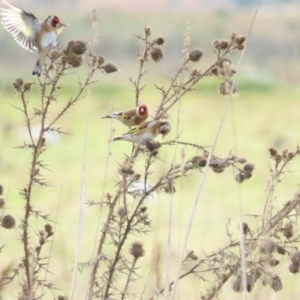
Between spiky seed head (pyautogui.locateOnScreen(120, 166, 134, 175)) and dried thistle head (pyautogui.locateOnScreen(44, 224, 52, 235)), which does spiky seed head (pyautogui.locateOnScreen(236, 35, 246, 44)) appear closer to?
spiky seed head (pyautogui.locateOnScreen(120, 166, 134, 175))

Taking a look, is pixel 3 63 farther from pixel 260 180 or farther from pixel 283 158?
pixel 283 158

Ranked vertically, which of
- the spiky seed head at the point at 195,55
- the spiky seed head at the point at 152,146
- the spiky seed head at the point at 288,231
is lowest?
the spiky seed head at the point at 288,231

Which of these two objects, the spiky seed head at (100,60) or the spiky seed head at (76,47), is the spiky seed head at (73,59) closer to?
the spiky seed head at (76,47)

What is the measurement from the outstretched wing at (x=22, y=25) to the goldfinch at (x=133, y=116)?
0.49 m

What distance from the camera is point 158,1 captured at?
28.1 m

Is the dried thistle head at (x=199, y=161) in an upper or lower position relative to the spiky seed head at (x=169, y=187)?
upper

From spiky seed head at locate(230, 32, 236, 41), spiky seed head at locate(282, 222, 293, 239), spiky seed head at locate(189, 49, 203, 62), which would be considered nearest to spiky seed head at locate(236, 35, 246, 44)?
spiky seed head at locate(230, 32, 236, 41)

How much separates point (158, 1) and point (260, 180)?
A: 16231 mm

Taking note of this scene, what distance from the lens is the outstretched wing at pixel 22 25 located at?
125 inches

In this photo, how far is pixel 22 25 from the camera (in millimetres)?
3258

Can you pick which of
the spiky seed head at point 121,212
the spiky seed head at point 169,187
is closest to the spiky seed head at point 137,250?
the spiky seed head at point 121,212

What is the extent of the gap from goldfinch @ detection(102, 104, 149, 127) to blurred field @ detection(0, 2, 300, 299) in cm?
380

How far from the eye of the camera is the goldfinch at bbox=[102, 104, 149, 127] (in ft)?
9.57

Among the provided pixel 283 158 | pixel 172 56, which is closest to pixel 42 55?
pixel 283 158
